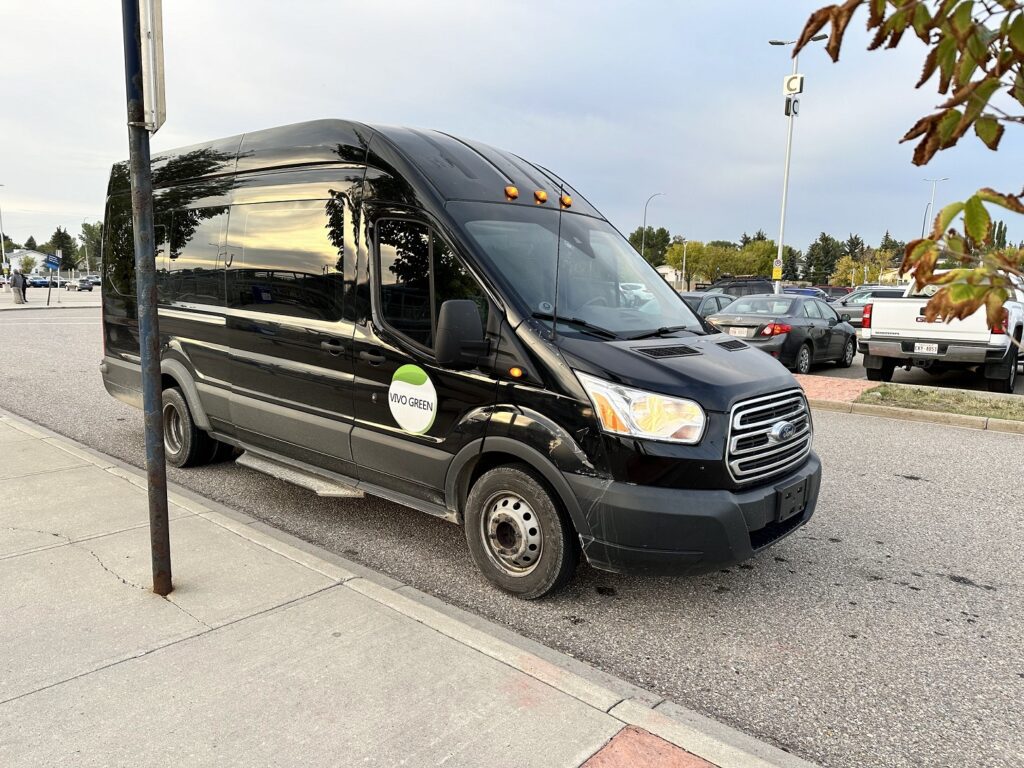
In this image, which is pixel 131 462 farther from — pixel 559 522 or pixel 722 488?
pixel 722 488

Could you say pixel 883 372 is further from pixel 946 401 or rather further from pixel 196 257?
pixel 196 257

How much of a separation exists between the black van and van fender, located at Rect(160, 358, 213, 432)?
0.10 meters

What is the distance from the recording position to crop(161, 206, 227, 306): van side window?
5.46 meters

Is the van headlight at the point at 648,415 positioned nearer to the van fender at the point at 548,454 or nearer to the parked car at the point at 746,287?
the van fender at the point at 548,454

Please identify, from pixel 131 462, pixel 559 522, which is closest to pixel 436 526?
pixel 559 522

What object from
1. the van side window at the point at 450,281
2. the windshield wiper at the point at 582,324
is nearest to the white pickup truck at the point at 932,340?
the windshield wiper at the point at 582,324

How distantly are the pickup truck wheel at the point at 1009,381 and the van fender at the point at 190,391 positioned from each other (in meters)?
10.5

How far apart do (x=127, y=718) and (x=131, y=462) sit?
4217 mm

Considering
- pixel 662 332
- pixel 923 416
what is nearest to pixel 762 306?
pixel 923 416

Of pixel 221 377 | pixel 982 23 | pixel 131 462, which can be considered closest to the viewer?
pixel 982 23

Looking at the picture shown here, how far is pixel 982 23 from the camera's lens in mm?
1101

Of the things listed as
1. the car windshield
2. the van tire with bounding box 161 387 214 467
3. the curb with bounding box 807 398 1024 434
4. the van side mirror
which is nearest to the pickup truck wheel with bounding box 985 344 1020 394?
the curb with bounding box 807 398 1024 434

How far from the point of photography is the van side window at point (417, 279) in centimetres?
385

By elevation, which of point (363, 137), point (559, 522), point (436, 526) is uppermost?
point (363, 137)
